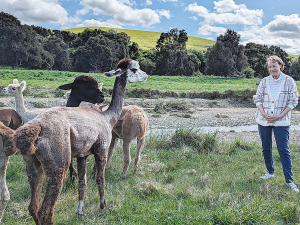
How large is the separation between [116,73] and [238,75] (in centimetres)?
5038

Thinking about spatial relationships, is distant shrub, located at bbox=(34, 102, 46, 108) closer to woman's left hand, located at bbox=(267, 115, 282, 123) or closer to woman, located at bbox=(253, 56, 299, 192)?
woman, located at bbox=(253, 56, 299, 192)

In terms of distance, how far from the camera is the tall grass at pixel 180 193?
4020 mm

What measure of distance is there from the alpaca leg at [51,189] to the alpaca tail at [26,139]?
39cm

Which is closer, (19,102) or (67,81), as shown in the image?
(19,102)

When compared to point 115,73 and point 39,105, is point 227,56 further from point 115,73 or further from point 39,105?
point 115,73

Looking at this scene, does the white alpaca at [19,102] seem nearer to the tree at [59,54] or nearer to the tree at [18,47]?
the tree at [18,47]

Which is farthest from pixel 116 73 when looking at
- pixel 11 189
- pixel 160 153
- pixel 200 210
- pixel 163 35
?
pixel 163 35

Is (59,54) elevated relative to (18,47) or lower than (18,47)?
lower

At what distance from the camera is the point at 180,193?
16.4 ft

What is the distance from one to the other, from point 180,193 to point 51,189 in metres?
2.67

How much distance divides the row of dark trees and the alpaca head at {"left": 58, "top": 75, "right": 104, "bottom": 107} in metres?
39.1

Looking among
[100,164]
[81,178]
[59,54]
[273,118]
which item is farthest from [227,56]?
[81,178]

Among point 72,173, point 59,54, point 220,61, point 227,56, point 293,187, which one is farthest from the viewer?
point 220,61

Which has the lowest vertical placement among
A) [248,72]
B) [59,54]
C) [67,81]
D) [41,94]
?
[41,94]
